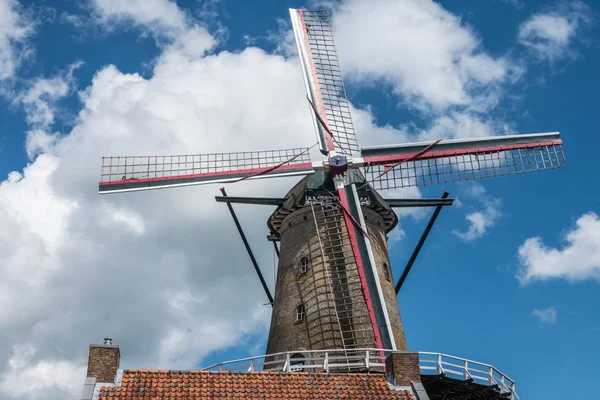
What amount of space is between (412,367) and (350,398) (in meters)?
1.55

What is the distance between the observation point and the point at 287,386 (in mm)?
15062

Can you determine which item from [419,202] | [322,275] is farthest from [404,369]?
[419,202]

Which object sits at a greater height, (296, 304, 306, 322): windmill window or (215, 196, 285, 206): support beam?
(215, 196, 285, 206): support beam

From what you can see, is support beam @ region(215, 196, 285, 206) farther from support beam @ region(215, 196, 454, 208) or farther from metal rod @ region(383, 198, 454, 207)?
metal rod @ region(383, 198, 454, 207)

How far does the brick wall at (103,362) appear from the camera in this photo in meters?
14.7

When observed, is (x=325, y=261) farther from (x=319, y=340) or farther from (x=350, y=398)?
(x=350, y=398)

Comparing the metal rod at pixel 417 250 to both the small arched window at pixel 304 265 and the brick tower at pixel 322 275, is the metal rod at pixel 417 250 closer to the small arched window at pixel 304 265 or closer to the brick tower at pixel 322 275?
the brick tower at pixel 322 275

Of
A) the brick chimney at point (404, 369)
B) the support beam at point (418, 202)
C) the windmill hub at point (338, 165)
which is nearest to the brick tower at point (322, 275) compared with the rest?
the windmill hub at point (338, 165)

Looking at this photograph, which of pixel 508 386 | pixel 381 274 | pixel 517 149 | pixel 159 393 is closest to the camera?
pixel 159 393

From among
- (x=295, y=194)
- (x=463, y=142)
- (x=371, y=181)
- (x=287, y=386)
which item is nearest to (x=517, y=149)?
(x=463, y=142)

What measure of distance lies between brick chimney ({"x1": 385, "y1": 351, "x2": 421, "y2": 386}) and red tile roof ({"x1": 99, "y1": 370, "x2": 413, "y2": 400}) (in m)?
0.23

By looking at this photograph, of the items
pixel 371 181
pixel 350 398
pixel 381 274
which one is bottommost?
pixel 350 398

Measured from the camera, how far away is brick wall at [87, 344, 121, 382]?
14719mm

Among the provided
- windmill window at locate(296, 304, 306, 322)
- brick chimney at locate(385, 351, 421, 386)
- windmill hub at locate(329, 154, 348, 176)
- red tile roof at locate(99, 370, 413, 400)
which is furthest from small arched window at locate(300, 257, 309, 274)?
brick chimney at locate(385, 351, 421, 386)
